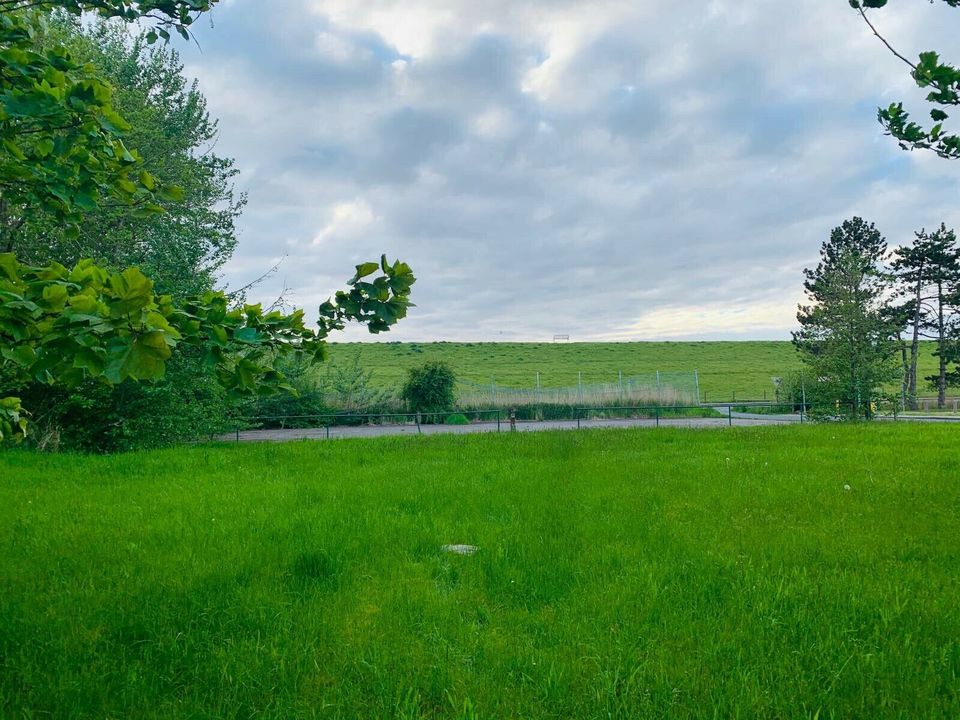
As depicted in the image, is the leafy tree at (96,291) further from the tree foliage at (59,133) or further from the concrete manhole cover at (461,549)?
the concrete manhole cover at (461,549)

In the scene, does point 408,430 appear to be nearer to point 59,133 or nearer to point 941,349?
point 59,133

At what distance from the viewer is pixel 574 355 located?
247 feet

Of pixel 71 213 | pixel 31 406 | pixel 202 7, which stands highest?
pixel 202 7

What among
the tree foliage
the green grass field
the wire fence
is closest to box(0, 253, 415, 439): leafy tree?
the tree foliage

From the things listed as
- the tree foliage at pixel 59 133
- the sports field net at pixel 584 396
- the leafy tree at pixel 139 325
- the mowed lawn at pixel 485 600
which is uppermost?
the tree foliage at pixel 59 133

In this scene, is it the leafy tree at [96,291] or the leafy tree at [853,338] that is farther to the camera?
the leafy tree at [853,338]

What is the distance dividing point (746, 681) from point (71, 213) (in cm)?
468

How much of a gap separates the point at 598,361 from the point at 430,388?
43.5 metres

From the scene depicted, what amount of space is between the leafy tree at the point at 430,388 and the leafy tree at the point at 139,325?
2718 centimetres

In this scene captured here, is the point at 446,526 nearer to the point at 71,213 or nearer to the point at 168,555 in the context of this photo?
the point at 168,555

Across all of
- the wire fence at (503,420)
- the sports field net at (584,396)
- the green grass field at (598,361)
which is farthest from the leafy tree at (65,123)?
the green grass field at (598,361)

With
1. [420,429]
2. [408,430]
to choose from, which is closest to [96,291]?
[420,429]

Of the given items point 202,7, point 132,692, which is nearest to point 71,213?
point 202,7

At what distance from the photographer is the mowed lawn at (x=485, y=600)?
10.1 ft
